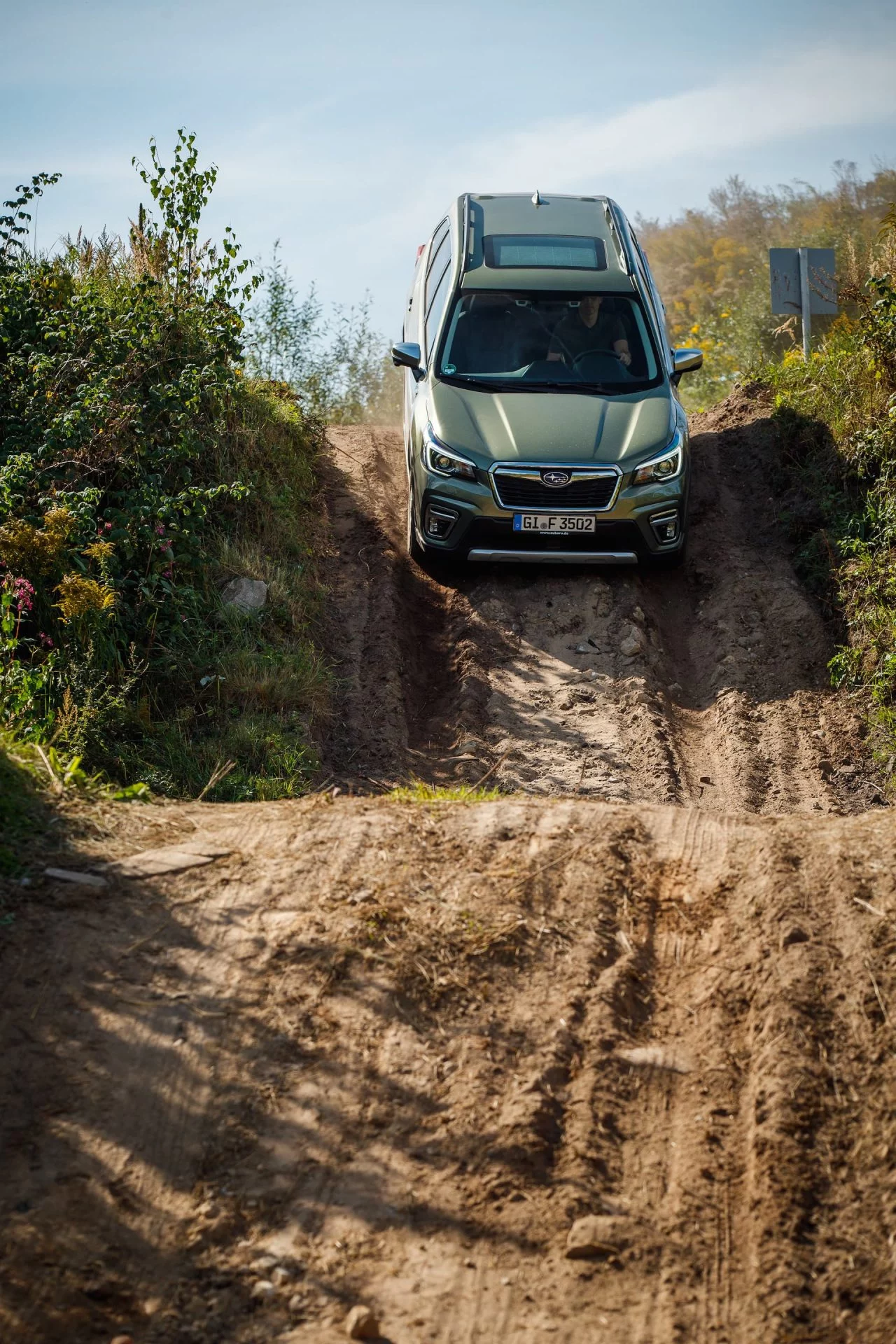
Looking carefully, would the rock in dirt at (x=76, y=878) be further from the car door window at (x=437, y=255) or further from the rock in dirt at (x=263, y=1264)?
the car door window at (x=437, y=255)

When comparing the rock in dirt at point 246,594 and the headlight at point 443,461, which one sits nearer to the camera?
the rock in dirt at point 246,594

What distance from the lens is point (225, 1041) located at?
13.3ft

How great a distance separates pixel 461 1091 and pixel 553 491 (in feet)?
18.3

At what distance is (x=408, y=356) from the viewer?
9.64m

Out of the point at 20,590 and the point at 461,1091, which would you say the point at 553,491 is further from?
the point at 461,1091

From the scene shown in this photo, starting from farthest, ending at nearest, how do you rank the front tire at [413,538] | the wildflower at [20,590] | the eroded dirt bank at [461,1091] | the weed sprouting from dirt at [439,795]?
the front tire at [413,538] → the wildflower at [20,590] → the weed sprouting from dirt at [439,795] → the eroded dirt bank at [461,1091]

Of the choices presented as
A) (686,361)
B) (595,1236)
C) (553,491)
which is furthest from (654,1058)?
(686,361)

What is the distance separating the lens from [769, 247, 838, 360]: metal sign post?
1250cm

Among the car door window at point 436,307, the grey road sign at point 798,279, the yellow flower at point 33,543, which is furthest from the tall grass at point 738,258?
the yellow flower at point 33,543

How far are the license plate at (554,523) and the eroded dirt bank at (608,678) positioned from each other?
56cm

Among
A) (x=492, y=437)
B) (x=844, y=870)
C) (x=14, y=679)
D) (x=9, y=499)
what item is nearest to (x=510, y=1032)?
(x=844, y=870)

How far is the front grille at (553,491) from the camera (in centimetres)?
873

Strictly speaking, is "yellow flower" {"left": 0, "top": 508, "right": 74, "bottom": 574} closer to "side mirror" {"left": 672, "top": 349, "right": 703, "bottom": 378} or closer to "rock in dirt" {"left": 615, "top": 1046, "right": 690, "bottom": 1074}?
"rock in dirt" {"left": 615, "top": 1046, "right": 690, "bottom": 1074}

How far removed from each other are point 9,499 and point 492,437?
349 cm
